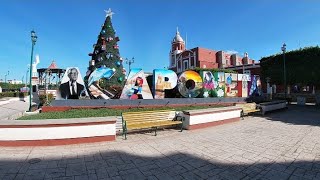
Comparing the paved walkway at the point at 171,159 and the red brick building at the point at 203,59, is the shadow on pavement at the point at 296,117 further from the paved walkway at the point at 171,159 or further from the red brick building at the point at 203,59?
the red brick building at the point at 203,59

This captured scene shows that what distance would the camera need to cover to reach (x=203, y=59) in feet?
206

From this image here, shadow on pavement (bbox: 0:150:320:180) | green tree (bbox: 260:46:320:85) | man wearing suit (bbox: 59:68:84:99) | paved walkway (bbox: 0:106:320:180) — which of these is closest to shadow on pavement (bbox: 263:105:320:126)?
paved walkway (bbox: 0:106:320:180)

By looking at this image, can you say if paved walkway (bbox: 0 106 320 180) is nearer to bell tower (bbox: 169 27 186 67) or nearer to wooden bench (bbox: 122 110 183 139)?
wooden bench (bbox: 122 110 183 139)

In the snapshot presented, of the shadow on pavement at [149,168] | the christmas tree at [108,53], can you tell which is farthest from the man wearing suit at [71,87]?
the shadow on pavement at [149,168]

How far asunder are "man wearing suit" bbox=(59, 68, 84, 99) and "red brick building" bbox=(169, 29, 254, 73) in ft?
157

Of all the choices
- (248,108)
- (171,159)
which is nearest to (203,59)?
(248,108)

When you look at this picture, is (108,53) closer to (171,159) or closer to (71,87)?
(71,87)

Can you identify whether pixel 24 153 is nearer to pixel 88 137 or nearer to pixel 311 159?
pixel 88 137

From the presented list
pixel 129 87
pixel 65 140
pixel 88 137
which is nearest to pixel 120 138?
pixel 88 137

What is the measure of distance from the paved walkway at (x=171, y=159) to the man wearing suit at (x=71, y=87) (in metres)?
7.87

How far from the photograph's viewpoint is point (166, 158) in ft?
19.1

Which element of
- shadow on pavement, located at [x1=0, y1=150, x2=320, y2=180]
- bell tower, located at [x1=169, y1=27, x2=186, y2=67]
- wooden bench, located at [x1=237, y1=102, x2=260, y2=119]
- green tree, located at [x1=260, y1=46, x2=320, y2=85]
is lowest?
shadow on pavement, located at [x1=0, y1=150, x2=320, y2=180]

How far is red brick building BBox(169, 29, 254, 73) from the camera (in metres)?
62.6

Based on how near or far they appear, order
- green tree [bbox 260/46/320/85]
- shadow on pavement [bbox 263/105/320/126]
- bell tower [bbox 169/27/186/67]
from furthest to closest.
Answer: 1. bell tower [bbox 169/27/186/67]
2. green tree [bbox 260/46/320/85]
3. shadow on pavement [bbox 263/105/320/126]
